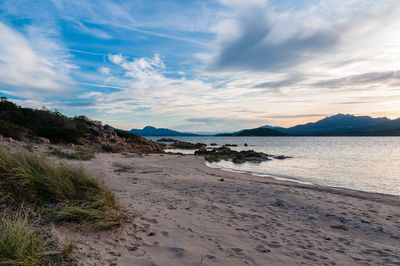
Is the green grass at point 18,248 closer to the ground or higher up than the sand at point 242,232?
higher up

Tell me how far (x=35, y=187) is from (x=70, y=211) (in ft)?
5.07

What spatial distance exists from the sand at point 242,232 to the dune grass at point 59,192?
14.2 inches

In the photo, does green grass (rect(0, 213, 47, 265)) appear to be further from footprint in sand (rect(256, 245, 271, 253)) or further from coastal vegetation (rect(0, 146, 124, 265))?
footprint in sand (rect(256, 245, 271, 253))

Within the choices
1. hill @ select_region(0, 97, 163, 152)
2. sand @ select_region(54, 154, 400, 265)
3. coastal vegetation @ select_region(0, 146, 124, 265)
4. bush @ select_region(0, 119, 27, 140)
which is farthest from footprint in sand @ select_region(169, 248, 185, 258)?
hill @ select_region(0, 97, 163, 152)

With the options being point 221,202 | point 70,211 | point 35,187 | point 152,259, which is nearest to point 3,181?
point 35,187

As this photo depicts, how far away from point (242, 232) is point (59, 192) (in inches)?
151

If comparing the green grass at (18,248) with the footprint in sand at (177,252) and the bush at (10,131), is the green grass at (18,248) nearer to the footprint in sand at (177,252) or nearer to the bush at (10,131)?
the footprint in sand at (177,252)

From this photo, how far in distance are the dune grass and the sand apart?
360 millimetres

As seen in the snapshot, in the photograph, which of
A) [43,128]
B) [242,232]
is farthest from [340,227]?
[43,128]

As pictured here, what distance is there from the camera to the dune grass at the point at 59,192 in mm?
4000

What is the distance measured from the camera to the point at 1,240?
2.54 meters

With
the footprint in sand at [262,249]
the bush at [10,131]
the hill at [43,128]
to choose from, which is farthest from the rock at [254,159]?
the bush at [10,131]

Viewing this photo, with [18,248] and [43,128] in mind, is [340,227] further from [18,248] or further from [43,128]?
[43,128]

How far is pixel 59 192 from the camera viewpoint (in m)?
4.74
